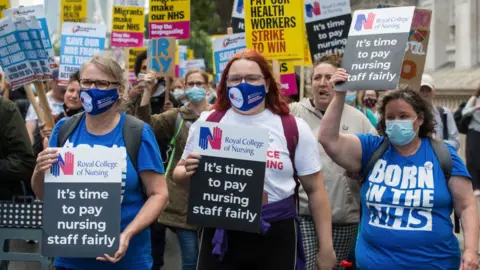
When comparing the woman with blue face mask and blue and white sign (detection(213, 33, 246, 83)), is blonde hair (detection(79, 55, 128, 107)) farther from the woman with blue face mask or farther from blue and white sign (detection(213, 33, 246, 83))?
blue and white sign (detection(213, 33, 246, 83))

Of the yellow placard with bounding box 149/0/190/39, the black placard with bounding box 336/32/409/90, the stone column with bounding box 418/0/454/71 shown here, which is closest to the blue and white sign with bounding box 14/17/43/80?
the black placard with bounding box 336/32/409/90

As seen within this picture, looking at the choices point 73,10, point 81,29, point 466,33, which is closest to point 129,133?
point 81,29

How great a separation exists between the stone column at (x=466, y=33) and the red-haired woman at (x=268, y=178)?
857 inches

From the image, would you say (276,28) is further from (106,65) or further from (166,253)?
(106,65)

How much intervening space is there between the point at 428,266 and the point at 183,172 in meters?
1.42

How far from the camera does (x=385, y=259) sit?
5203 mm

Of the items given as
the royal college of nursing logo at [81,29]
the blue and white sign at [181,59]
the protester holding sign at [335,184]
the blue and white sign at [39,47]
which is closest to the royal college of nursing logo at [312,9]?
the royal college of nursing logo at [81,29]

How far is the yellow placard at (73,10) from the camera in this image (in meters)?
14.1

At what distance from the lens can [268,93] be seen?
16.7 ft

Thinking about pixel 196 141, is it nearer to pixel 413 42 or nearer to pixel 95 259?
pixel 95 259

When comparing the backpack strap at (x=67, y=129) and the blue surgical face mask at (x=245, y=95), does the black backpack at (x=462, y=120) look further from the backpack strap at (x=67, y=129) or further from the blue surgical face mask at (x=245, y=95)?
the backpack strap at (x=67, y=129)

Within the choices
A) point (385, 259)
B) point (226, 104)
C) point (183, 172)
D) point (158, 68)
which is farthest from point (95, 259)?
point (158, 68)

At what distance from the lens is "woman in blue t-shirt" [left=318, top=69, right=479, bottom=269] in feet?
16.9

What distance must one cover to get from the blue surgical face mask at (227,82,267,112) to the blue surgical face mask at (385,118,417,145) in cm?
79
